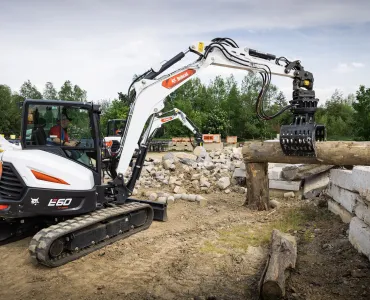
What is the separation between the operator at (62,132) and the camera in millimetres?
5957

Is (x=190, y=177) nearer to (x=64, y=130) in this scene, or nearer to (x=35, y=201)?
(x=64, y=130)

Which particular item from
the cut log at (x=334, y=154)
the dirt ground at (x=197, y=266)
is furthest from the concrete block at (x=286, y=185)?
the dirt ground at (x=197, y=266)

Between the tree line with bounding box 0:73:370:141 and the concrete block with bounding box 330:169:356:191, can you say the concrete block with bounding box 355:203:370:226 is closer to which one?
the concrete block with bounding box 330:169:356:191

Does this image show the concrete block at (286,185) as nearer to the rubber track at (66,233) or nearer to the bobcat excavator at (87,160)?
the bobcat excavator at (87,160)

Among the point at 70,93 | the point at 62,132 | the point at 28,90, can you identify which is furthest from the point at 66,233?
the point at 28,90

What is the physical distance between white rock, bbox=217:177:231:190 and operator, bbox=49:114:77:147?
522cm

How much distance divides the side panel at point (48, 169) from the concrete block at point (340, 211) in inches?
166

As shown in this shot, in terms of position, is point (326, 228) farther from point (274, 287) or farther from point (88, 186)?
point (88, 186)

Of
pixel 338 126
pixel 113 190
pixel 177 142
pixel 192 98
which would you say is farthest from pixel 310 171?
pixel 192 98

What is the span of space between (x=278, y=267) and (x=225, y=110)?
4973 centimetres

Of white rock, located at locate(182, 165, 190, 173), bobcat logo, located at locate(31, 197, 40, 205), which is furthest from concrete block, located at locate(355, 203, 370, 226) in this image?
white rock, located at locate(182, 165, 190, 173)

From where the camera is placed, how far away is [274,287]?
3.97m

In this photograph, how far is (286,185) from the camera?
9.37 meters

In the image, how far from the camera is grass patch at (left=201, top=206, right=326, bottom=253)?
600 cm
